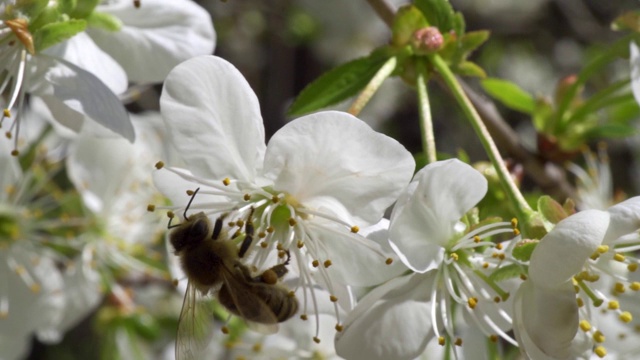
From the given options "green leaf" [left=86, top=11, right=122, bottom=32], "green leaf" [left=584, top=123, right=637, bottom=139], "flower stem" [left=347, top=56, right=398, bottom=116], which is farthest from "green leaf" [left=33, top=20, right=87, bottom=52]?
"green leaf" [left=584, top=123, right=637, bottom=139]

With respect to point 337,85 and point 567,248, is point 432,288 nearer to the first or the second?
point 567,248

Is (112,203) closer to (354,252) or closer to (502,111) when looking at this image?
(354,252)

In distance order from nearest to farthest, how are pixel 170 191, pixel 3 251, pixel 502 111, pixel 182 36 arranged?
pixel 170 191 < pixel 182 36 < pixel 3 251 < pixel 502 111

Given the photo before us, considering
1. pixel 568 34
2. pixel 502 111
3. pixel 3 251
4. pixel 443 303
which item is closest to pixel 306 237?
pixel 443 303

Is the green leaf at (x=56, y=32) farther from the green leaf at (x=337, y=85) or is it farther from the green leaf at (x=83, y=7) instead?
the green leaf at (x=337, y=85)

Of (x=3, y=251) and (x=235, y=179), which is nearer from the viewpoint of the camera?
(x=235, y=179)

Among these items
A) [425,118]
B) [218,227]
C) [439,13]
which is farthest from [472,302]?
[439,13]

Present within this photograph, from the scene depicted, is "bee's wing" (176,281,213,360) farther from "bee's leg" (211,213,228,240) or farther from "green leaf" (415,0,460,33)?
"green leaf" (415,0,460,33)
